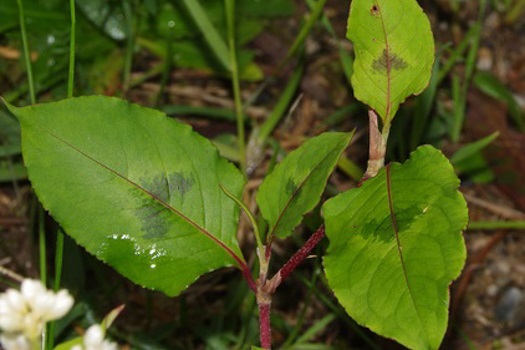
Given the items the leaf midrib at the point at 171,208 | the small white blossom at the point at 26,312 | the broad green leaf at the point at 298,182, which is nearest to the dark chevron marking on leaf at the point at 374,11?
the broad green leaf at the point at 298,182


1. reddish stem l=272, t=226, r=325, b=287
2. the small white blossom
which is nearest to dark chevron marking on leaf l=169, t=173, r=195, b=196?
reddish stem l=272, t=226, r=325, b=287

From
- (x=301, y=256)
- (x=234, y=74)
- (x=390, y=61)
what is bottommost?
(x=234, y=74)

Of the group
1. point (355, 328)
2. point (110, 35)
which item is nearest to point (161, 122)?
point (355, 328)

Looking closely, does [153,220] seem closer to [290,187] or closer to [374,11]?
[290,187]

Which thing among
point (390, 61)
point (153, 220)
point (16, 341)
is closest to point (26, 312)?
point (16, 341)

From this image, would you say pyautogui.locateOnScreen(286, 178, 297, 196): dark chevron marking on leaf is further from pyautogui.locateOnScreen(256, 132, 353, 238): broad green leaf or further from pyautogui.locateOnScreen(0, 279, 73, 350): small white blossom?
pyautogui.locateOnScreen(0, 279, 73, 350): small white blossom

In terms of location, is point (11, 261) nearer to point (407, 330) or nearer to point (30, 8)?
point (30, 8)
